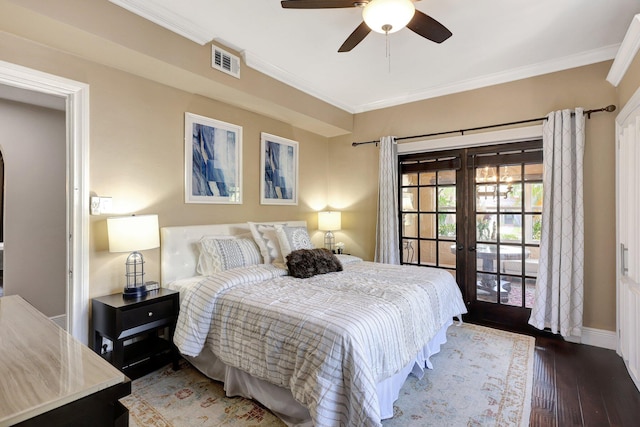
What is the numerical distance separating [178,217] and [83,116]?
3.74 ft

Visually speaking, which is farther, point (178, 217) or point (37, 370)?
point (178, 217)

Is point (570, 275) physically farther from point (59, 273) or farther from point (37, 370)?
point (59, 273)

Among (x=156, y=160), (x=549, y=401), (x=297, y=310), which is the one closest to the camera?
(x=297, y=310)

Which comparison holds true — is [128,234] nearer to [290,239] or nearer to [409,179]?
[290,239]

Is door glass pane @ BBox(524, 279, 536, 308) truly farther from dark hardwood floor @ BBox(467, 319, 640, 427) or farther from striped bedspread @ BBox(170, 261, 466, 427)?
striped bedspread @ BBox(170, 261, 466, 427)

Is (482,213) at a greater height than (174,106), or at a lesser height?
lesser

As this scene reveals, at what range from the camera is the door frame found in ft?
8.18

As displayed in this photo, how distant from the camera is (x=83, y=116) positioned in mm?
2518

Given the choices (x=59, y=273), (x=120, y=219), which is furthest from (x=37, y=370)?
(x=59, y=273)

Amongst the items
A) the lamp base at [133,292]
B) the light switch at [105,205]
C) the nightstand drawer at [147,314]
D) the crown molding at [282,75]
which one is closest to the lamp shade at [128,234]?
the light switch at [105,205]

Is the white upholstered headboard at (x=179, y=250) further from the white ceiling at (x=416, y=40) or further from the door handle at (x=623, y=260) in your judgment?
the door handle at (x=623, y=260)

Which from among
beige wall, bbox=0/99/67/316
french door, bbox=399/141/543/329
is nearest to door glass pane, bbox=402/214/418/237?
french door, bbox=399/141/543/329

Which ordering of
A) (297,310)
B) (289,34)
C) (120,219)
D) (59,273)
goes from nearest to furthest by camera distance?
(297,310)
(120,219)
(289,34)
(59,273)

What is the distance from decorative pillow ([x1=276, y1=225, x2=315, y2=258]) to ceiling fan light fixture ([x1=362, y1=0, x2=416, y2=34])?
84.5 inches
